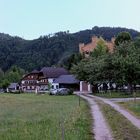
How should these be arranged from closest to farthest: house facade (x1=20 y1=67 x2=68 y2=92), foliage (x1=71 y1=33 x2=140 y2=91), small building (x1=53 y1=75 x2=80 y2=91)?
foliage (x1=71 y1=33 x2=140 y2=91) < small building (x1=53 y1=75 x2=80 y2=91) < house facade (x1=20 y1=67 x2=68 y2=92)

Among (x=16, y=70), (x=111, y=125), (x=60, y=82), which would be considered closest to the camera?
(x=111, y=125)

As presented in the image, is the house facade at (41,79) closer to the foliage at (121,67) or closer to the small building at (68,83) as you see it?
the small building at (68,83)

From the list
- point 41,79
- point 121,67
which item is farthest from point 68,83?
point 121,67

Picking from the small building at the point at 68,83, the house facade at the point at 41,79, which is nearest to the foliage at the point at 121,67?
the small building at the point at 68,83

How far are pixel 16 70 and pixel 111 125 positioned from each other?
503 feet

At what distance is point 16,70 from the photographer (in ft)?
573

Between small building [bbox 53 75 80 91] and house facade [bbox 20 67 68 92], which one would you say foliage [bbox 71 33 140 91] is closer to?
small building [bbox 53 75 80 91]

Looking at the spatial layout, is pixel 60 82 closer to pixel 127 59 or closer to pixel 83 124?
pixel 127 59

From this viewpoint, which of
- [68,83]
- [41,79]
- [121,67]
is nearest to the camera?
[121,67]

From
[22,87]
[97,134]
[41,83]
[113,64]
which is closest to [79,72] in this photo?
[113,64]

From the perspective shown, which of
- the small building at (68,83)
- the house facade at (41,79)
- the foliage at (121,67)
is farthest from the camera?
the house facade at (41,79)

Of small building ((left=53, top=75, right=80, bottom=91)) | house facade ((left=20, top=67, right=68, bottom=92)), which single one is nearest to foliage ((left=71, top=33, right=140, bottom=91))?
small building ((left=53, top=75, right=80, bottom=91))

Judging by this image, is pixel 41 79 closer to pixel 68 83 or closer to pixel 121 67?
pixel 68 83

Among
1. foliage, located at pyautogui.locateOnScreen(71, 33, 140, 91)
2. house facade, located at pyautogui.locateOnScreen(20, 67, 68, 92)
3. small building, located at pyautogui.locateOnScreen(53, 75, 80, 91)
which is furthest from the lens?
house facade, located at pyautogui.locateOnScreen(20, 67, 68, 92)
